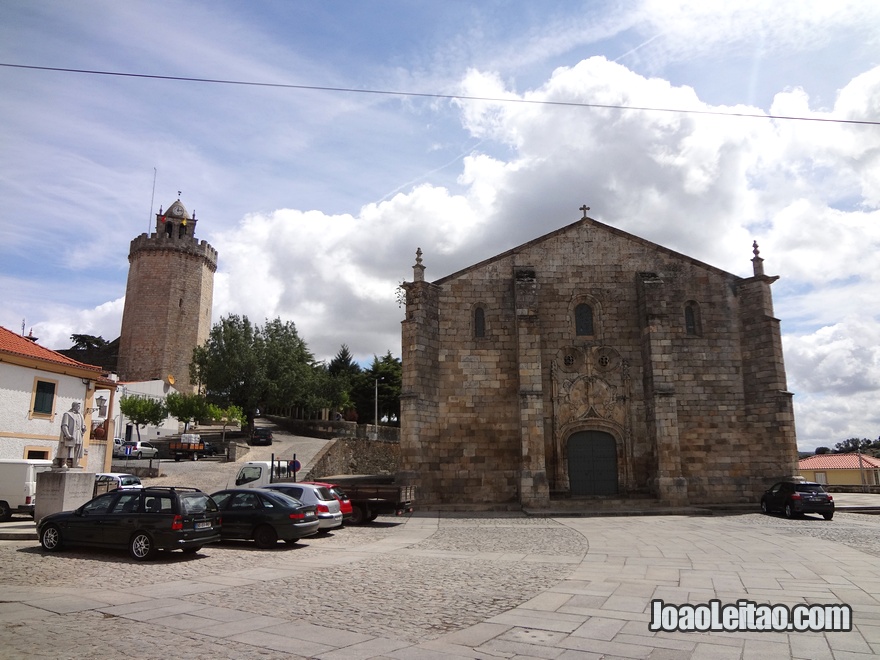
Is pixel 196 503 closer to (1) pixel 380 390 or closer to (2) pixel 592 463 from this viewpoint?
(2) pixel 592 463

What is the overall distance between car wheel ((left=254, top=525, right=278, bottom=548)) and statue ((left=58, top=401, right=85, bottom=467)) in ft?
18.7

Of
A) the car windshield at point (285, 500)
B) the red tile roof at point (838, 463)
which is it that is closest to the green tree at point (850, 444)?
the red tile roof at point (838, 463)

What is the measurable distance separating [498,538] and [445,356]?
10.3m

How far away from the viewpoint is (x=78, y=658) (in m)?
5.68

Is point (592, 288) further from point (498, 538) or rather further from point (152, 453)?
point (152, 453)

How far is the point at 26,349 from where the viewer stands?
76.2ft

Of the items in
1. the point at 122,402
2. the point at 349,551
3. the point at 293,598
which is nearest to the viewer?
the point at 293,598

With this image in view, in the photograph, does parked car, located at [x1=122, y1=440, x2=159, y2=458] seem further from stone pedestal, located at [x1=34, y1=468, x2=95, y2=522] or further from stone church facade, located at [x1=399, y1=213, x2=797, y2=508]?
stone pedestal, located at [x1=34, y1=468, x2=95, y2=522]

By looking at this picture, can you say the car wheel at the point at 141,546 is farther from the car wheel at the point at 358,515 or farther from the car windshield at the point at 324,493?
the car wheel at the point at 358,515

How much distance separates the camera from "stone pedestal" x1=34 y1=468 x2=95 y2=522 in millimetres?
14836

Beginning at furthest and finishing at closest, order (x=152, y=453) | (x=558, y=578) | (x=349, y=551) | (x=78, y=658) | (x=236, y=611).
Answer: (x=152, y=453), (x=349, y=551), (x=558, y=578), (x=236, y=611), (x=78, y=658)

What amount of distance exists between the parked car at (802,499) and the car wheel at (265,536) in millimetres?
16502

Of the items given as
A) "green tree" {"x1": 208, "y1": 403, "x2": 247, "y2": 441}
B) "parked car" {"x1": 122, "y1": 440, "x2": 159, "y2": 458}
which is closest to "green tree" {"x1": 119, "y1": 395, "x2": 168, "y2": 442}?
"parked car" {"x1": 122, "y1": 440, "x2": 159, "y2": 458}

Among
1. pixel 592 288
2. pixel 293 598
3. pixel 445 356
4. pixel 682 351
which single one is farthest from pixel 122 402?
pixel 293 598
